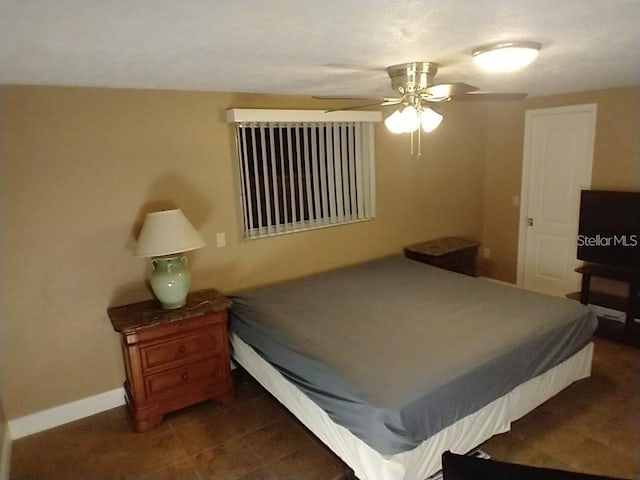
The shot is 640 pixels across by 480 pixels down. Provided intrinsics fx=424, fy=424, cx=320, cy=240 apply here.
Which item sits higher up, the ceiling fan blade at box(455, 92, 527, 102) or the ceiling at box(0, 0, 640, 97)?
the ceiling at box(0, 0, 640, 97)

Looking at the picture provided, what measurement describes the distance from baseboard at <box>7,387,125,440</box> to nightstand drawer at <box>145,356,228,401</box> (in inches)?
19.3

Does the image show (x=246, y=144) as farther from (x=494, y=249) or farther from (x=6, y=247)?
(x=494, y=249)

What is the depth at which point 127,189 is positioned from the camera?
295 centimetres

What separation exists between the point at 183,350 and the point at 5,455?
1.12 m

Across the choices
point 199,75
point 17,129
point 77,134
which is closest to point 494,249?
point 199,75

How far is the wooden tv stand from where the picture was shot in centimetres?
348

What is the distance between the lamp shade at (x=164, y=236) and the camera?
2719 millimetres

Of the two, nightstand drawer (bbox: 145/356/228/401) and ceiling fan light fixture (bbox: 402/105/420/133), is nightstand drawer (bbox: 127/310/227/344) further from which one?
ceiling fan light fixture (bbox: 402/105/420/133)

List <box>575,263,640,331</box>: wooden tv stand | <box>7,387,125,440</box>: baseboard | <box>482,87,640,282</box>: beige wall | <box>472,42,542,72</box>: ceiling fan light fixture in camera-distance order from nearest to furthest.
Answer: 1. <box>472,42,542,72</box>: ceiling fan light fixture
2. <box>7,387,125,440</box>: baseboard
3. <box>575,263,640,331</box>: wooden tv stand
4. <box>482,87,640,282</box>: beige wall

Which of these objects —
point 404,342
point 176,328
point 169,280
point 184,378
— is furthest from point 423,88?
point 184,378

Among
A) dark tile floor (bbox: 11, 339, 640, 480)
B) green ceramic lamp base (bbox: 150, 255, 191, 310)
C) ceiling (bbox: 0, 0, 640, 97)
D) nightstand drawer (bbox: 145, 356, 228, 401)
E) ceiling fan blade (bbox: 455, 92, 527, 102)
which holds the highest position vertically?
ceiling (bbox: 0, 0, 640, 97)

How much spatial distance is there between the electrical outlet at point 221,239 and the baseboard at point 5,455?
1.78m

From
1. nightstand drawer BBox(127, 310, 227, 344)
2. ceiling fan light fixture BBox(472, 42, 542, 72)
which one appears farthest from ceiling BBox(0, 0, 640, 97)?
nightstand drawer BBox(127, 310, 227, 344)

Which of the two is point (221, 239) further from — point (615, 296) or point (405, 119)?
point (615, 296)
